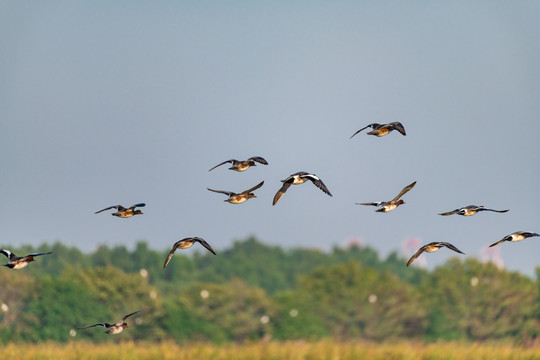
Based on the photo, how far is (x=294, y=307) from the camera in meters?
122

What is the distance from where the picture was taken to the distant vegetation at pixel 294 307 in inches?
4387

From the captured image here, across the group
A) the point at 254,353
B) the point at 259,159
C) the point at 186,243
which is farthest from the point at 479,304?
the point at 186,243

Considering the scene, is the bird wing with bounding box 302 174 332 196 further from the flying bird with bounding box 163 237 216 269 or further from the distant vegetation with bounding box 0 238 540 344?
the distant vegetation with bounding box 0 238 540 344

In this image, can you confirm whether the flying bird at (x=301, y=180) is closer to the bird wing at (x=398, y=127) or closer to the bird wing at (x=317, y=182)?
the bird wing at (x=317, y=182)

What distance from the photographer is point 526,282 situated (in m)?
132

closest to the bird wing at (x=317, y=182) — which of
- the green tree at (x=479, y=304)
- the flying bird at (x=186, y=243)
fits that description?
the flying bird at (x=186, y=243)

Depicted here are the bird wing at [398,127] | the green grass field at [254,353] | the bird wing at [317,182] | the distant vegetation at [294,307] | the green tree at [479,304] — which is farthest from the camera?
the green tree at [479,304]

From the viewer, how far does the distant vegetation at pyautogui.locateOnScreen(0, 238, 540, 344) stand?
366 ft

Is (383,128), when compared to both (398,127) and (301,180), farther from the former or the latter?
(301,180)

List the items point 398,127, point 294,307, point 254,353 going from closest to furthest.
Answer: point 398,127
point 254,353
point 294,307

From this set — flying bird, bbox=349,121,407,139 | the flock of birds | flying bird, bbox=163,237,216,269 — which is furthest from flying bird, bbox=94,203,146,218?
flying bird, bbox=349,121,407,139

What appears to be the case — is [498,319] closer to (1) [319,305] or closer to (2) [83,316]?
(1) [319,305]

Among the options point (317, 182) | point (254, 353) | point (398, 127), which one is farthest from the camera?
point (254, 353)

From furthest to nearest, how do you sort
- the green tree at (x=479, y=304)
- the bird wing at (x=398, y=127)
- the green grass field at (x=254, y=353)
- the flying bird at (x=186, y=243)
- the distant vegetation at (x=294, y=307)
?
the green tree at (x=479, y=304) < the distant vegetation at (x=294, y=307) < the green grass field at (x=254, y=353) < the bird wing at (x=398, y=127) < the flying bird at (x=186, y=243)
